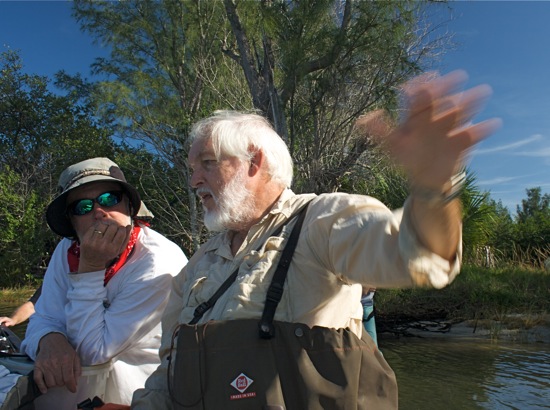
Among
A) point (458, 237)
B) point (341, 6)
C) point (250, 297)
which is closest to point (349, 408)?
point (250, 297)

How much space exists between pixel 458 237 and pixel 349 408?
56 cm

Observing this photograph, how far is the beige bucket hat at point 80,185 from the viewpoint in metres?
2.27

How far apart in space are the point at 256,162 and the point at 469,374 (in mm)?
5764

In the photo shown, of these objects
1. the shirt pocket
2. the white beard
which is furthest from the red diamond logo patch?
the white beard

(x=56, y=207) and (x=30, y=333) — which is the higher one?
(x=56, y=207)

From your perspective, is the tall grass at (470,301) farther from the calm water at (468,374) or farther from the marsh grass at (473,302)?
the calm water at (468,374)

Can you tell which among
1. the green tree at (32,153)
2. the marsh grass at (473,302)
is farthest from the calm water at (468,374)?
the green tree at (32,153)

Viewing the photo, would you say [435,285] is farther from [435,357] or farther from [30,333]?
[435,357]

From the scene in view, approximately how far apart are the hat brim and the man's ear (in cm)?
76

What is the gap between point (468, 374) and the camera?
20.9 ft

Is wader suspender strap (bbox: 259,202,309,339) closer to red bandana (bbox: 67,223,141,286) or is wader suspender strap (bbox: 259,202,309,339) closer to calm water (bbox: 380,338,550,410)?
red bandana (bbox: 67,223,141,286)

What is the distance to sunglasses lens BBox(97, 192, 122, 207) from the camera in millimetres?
2305

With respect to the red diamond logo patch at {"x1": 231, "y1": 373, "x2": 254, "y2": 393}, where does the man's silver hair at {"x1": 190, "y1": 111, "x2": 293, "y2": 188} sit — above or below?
above

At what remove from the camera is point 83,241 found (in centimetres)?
215
